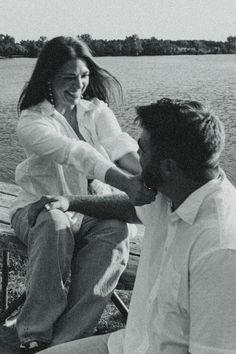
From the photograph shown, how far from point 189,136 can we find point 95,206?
124 centimetres

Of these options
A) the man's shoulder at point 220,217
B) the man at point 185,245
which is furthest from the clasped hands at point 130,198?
the man's shoulder at point 220,217

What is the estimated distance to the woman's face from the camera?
11.4ft

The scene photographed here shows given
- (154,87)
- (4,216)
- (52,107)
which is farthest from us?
(154,87)

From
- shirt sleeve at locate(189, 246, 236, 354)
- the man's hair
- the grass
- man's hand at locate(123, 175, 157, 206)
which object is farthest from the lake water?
shirt sleeve at locate(189, 246, 236, 354)

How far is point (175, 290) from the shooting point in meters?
1.98

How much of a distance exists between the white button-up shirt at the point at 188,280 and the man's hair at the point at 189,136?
8cm

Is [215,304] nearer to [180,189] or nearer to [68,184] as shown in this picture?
[180,189]

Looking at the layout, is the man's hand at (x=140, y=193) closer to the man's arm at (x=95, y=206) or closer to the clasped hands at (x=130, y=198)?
the clasped hands at (x=130, y=198)

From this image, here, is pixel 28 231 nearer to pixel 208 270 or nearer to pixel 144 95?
pixel 208 270

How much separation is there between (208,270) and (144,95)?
422 inches

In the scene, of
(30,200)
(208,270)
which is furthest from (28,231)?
(208,270)

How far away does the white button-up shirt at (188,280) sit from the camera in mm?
1752

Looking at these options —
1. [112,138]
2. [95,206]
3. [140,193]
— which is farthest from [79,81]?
[140,193]

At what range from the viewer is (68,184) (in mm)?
3420
